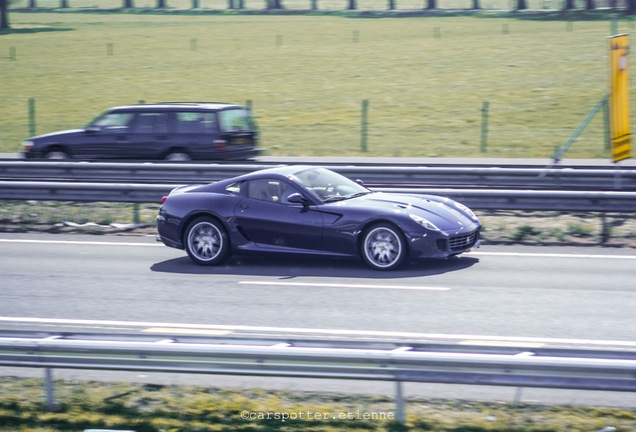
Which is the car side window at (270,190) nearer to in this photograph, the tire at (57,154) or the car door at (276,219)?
the car door at (276,219)

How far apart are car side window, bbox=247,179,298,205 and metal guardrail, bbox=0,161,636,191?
4230 millimetres

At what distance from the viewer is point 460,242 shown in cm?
1146

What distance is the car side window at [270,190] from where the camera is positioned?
11.9 metres

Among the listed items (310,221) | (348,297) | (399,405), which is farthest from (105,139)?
(399,405)

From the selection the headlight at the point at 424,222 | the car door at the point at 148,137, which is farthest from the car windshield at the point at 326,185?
the car door at the point at 148,137

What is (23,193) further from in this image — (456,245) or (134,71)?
(134,71)

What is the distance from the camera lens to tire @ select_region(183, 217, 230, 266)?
1215 cm

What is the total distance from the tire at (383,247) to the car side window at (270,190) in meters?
1.18

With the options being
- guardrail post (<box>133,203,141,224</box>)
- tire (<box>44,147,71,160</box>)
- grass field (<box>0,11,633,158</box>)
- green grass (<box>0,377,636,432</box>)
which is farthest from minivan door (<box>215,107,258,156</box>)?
green grass (<box>0,377,636,432</box>)

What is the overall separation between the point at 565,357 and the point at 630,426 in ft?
1.95

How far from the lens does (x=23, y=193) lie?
52.4 feet

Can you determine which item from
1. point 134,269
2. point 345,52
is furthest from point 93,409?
point 345,52

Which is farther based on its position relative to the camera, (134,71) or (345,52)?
(345,52)

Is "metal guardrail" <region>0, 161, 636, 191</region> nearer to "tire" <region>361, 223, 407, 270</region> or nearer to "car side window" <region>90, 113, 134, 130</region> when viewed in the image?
"car side window" <region>90, 113, 134, 130</region>
